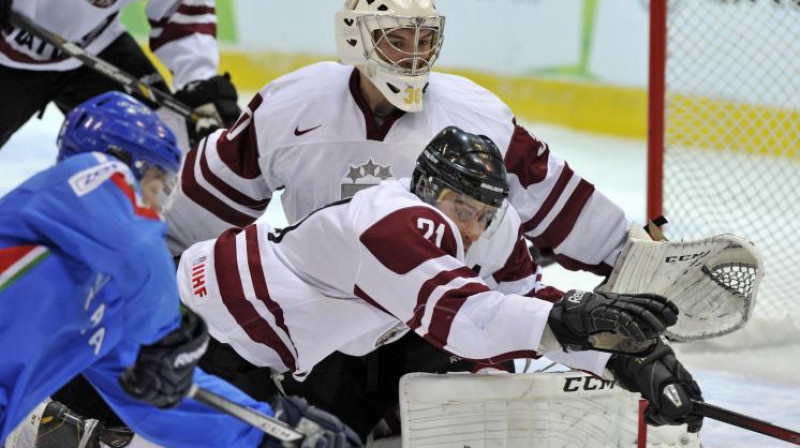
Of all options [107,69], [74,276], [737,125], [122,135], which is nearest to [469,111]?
[122,135]

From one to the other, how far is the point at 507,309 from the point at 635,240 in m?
0.76

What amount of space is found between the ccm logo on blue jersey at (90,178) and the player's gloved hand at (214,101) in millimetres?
2243

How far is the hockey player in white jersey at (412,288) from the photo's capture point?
243 centimetres

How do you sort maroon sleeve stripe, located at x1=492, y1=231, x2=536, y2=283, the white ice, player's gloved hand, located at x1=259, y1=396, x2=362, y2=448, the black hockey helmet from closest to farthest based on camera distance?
player's gloved hand, located at x1=259, y1=396, x2=362, y2=448, the black hockey helmet, maroon sleeve stripe, located at x1=492, y1=231, x2=536, y2=283, the white ice

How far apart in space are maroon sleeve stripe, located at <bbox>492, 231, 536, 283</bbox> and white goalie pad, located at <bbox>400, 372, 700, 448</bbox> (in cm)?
24

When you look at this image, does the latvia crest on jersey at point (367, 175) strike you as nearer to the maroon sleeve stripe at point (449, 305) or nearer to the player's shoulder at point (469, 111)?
the player's shoulder at point (469, 111)

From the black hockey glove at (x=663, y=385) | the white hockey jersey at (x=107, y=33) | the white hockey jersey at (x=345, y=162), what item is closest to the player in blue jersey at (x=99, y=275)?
the black hockey glove at (x=663, y=385)

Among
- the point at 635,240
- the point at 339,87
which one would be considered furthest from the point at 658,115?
the point at 339,87

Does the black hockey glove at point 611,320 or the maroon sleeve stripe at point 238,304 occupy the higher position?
the black hockey glove at point 611,320

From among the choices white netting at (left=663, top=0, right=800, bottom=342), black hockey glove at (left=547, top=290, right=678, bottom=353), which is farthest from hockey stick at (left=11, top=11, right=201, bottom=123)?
black hockey glove at (left=547, top=290, right=678, bottom=353)

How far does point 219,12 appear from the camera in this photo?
6941 millimetres

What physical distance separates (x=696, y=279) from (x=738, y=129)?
6.50 feet

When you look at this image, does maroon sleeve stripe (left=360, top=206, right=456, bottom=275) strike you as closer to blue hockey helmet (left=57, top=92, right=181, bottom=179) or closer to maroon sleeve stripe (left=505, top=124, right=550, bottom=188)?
blue hockey helmet (left=57, top=92, right=181, bottom=179)

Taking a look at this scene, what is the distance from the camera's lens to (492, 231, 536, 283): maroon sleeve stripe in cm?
295
